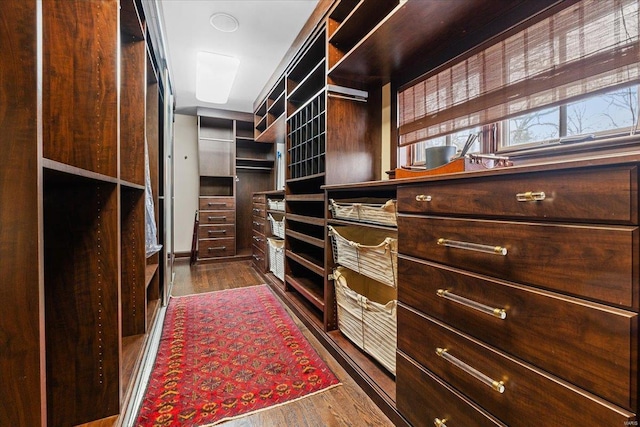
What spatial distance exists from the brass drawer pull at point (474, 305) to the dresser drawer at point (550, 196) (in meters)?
0.26

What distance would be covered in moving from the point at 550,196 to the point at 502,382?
1.67 ft

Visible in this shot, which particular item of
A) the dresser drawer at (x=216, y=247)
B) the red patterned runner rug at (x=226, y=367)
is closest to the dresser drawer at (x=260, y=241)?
the dresser drawer at (x=216, y=247)

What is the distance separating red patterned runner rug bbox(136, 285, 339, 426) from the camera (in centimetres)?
132

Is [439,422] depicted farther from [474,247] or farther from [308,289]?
[308,289]

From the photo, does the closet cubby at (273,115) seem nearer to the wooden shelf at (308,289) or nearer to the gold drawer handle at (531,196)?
the wooden shelf at (308,289)

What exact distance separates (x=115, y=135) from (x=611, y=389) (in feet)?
5.14

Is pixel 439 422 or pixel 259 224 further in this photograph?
pixel 259 224

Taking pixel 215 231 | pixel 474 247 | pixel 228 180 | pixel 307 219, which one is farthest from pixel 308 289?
pixel 228 180

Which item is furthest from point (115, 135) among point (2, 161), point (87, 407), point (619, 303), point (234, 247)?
point (234, 247)

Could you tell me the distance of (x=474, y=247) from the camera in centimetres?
86

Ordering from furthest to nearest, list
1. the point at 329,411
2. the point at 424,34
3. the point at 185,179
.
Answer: the point at 185,179, the point at 424,34, the point at 329,411

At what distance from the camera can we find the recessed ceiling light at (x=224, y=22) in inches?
89.2

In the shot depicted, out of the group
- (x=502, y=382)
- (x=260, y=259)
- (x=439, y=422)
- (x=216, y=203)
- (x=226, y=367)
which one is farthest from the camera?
(x=216, y=203)

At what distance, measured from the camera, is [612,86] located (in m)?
0.96
